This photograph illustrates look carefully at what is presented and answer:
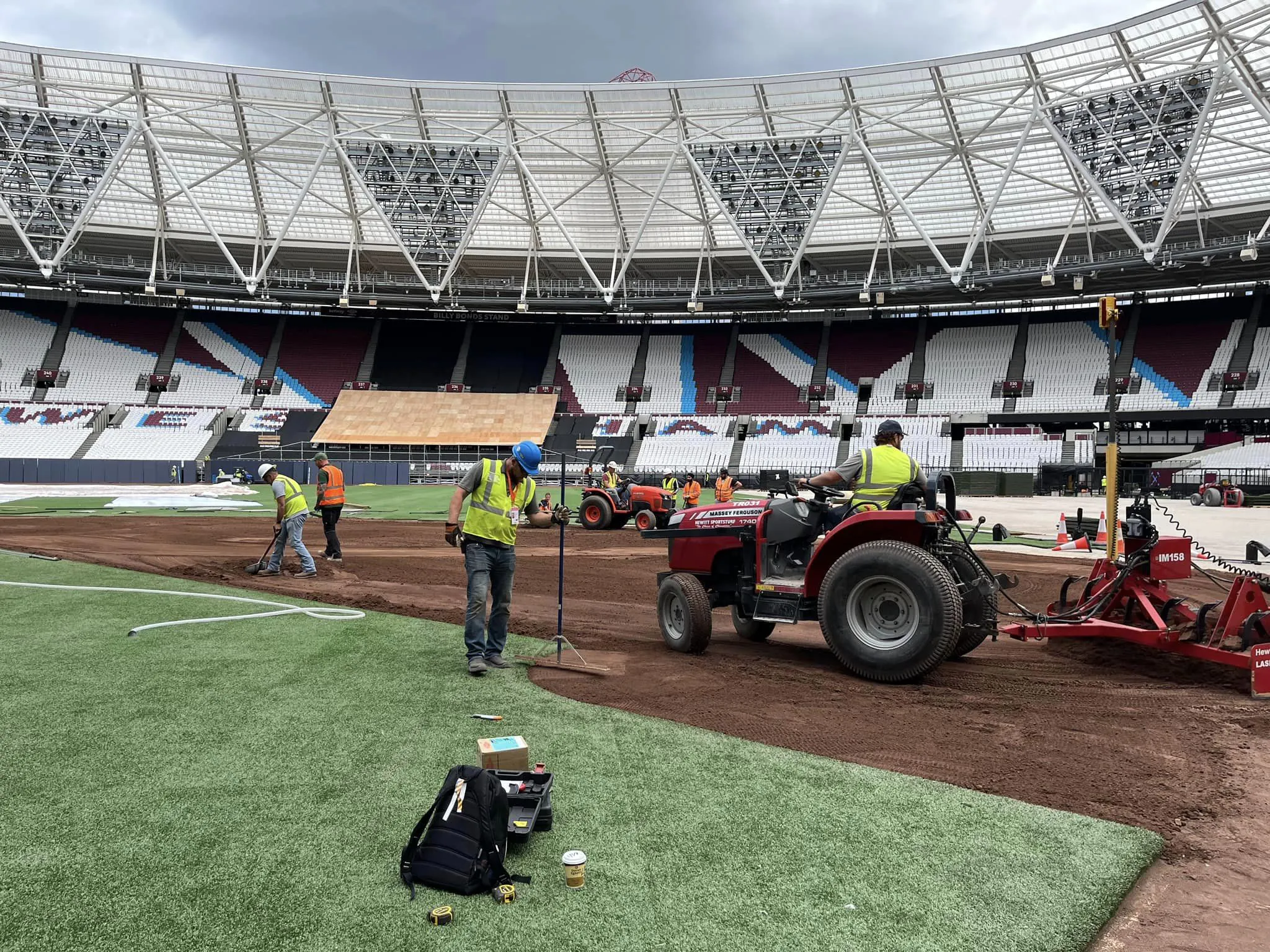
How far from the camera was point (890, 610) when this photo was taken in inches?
222

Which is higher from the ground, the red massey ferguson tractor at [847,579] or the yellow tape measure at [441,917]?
the red massey ferguson tractor at [847,579]

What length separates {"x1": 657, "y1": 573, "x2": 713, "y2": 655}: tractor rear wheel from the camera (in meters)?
6.45

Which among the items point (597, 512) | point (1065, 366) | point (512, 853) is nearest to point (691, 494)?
point (597, 512)

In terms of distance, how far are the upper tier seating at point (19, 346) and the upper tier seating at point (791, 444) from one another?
39486mm

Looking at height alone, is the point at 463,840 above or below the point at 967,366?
below

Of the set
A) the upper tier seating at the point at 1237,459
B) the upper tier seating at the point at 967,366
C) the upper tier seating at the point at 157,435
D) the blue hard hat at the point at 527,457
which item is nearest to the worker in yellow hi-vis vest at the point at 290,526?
the blue hard hat at the point at 527,457

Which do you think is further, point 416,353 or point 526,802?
point 416,353

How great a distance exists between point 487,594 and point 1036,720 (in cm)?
367

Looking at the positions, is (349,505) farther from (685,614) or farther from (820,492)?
(820,492)

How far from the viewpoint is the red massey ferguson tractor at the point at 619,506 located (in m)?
18.4

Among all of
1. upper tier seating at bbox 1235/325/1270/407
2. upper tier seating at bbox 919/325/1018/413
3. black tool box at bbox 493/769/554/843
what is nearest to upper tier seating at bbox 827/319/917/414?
upper tier seating at bbox 919/325/1018/413

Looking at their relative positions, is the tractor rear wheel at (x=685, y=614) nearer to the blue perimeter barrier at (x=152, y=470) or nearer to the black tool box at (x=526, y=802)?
the black tool box at (x=526, y=802)

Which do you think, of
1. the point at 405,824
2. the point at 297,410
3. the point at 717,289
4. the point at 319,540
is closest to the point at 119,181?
the point at 297,410

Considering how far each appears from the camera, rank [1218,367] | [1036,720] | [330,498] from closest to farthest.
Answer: [1036,720] < [330,498] < [1218,367]
